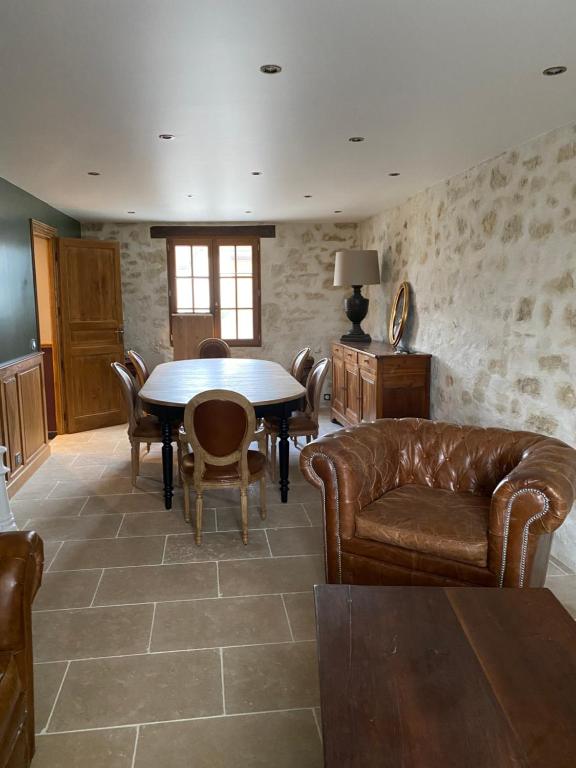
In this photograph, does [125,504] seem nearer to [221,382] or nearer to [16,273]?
[221,382]

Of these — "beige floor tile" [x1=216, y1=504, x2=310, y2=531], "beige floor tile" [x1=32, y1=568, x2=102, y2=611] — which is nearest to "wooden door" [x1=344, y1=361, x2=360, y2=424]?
"beige floor tile" [x1=216, y1=504, x2=310, y2=531]

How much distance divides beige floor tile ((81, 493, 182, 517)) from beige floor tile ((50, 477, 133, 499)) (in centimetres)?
11

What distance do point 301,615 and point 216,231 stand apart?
5.46m

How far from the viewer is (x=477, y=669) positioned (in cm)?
143

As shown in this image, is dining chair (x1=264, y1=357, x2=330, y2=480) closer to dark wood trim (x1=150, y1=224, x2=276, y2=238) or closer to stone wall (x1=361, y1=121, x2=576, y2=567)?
stone wall (x1=361, y1=121, x2=576, y2=567)

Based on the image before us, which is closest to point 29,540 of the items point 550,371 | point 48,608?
point 48,608

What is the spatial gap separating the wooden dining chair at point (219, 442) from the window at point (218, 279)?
4.08 metres

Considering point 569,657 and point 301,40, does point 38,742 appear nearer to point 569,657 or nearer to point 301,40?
point 569,657

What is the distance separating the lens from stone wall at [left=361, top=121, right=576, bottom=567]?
3016mm

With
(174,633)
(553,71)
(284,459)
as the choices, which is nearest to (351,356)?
(284,459)

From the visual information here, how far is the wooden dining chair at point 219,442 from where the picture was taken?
311cm

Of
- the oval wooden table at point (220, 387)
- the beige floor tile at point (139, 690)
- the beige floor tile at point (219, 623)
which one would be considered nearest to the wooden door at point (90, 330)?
the oval wooden table at point (220, 387)

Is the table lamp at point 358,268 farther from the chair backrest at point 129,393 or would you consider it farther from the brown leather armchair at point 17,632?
the brown leather armchair at point 17,632

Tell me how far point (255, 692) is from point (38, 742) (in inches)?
28.4
